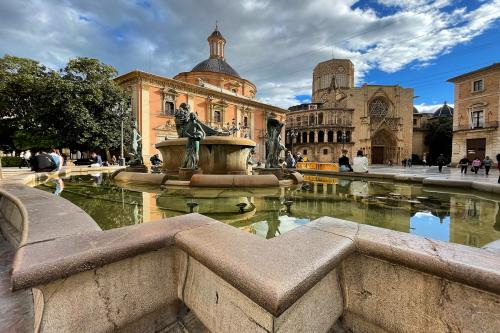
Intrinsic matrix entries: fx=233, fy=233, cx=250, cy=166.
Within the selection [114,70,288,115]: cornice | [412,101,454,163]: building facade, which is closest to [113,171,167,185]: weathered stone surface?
[114,70,288,115]: cornice

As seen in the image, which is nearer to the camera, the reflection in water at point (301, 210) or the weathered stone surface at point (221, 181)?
the reflection in water at point (301, 210)

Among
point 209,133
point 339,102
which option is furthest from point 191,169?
point 339,102

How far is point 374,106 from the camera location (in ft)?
142

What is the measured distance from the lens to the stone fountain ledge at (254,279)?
117cm

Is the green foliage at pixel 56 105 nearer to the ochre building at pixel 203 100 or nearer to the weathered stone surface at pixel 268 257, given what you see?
the ochre building at pixel 203 100

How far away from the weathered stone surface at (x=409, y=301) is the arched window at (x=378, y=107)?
47.8m

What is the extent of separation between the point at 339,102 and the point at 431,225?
47.2 metres

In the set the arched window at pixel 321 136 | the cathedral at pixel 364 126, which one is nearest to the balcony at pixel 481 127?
the cathedral at pixel 364 126

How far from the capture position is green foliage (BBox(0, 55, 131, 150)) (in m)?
19.2

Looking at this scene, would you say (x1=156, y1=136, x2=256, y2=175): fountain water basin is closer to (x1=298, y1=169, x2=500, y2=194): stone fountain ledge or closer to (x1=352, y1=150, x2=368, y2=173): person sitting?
(x1=298, y1=169, x2=500, y2=194): stone fountain ledge

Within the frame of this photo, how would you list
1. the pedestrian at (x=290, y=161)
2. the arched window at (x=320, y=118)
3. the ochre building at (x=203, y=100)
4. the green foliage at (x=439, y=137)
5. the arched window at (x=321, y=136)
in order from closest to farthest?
the pedestrian at (x=290, y=161) → the ochre building at (x=203, y=100) → the green foliage at (x=439, y=137) → the arched window at (x=321, y=136) → the arched window at (x=320, y=118)

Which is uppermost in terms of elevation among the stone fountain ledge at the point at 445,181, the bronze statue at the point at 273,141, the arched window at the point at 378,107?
the arched window at the point at 378,107

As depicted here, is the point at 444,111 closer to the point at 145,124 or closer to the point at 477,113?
the point at 477,113

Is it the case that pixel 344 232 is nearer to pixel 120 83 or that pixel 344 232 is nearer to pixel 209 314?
pixel 209 314
